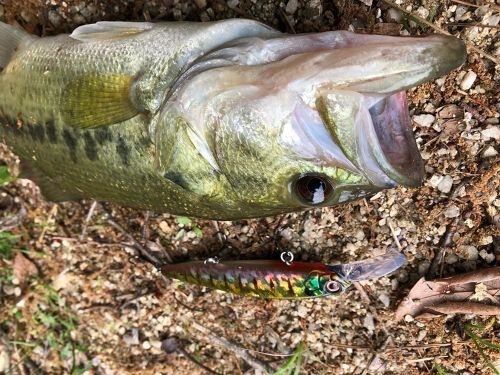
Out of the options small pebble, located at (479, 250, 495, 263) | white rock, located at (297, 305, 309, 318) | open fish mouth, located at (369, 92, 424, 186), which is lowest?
white rock, located at (297, 305, 309, 318)

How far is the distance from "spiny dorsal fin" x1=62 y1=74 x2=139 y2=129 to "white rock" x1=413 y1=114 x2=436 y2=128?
5.79ft

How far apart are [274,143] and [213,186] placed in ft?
1.36

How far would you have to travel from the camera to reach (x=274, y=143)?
2.20 m

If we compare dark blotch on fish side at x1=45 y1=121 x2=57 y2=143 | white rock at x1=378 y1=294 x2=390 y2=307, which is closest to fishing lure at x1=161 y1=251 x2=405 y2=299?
white rock at x1=378 y1=294 x2=390 y2=307

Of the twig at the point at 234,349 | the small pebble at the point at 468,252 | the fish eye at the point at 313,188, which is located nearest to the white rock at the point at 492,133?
the small pebble at the point at 468,252

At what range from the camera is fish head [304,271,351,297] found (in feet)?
11.2

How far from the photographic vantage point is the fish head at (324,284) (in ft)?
11.2

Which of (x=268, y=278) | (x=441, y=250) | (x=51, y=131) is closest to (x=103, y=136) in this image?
(x=51, y=131)

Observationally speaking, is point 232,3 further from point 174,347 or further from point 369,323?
point 174,347

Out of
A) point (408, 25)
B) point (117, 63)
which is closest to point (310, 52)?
point (117, 63)

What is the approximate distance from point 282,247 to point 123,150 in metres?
1.49

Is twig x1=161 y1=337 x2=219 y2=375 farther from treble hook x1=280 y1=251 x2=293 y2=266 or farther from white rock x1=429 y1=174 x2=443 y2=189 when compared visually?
white rock x1=429 y1=174 x2=443 y2=189

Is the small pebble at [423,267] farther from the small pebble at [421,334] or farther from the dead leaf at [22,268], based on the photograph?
the dead leaf at [22,268]

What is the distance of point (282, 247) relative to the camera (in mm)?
3695
